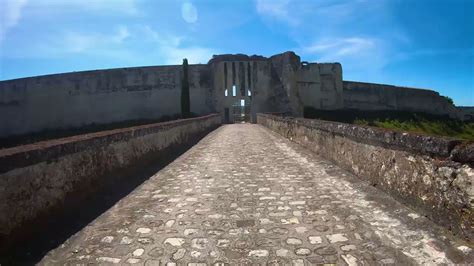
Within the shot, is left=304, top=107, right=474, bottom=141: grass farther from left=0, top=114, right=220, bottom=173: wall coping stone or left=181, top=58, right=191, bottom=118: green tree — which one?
left=0, top=114, right=220, bottom=173: wall coping stone

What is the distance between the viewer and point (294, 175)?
5727 mm

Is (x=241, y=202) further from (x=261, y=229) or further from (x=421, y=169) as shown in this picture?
(x=421, y=169)

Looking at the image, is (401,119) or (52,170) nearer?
(52,170)

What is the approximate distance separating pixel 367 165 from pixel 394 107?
130 feet

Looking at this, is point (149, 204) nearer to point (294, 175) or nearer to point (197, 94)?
point (294, 175)

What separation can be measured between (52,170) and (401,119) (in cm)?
4142

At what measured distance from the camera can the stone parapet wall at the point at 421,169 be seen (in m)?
2.75

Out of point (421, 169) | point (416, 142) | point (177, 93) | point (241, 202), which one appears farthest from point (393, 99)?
point (241, 202)

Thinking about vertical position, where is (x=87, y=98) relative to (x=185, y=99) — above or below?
above

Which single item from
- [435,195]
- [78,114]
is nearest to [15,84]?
[78,114]

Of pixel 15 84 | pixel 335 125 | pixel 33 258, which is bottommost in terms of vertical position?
pixel 33 258

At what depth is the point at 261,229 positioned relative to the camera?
10.6 ft

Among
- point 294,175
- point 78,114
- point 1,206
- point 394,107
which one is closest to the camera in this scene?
point 1,206

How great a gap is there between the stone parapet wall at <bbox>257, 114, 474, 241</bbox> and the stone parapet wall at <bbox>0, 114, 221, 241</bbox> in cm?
379
